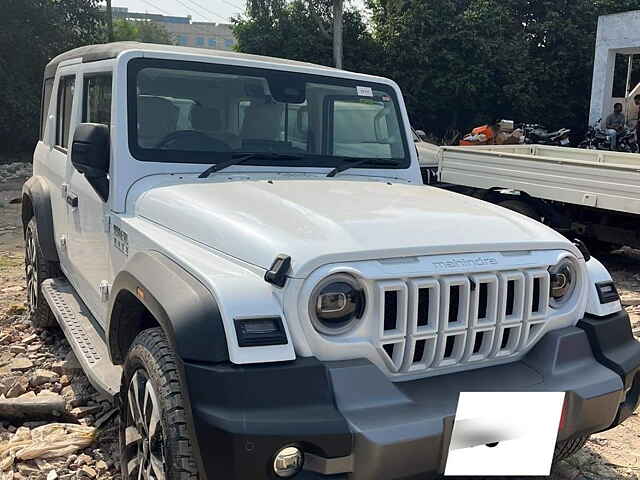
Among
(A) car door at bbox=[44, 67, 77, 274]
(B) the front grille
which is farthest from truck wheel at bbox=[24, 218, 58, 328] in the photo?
(B) the front grille

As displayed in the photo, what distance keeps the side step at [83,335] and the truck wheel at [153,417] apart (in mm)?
249

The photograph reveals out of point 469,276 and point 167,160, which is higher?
point 167,160

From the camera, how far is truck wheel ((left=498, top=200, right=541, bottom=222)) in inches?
274

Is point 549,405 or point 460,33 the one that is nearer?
point 549,405

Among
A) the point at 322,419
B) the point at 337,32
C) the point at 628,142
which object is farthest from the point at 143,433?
the point at 337,32

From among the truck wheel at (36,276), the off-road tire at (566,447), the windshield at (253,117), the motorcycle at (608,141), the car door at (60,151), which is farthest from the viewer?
the motorcycle at (608,141)

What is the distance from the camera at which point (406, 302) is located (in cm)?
215

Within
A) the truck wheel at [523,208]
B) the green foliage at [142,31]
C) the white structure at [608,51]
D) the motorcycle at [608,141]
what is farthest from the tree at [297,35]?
the green foliage at [142,31]

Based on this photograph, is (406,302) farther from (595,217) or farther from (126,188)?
(595,217)

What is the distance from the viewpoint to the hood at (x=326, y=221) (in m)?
2.25

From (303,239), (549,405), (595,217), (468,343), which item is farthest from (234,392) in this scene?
(595,217)

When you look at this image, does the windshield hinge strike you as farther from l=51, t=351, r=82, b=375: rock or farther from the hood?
l=51, t=351, r=82, b=375: rock

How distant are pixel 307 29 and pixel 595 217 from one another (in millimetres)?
18278

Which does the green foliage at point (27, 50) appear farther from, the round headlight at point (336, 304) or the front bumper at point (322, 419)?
the front bumper at point (322, 419)
